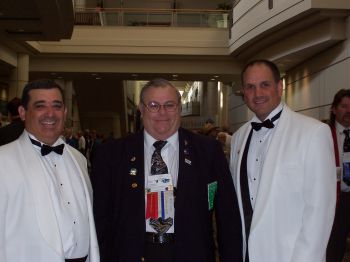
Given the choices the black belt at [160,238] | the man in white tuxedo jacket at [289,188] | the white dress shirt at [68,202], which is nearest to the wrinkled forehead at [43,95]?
the white dress shirt at [68,202]

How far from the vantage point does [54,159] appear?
8.28ft

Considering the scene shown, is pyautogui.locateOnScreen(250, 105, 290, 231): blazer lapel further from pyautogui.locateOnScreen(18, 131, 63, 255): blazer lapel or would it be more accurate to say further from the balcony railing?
the balcony railing

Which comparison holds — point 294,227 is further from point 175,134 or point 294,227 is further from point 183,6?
point 183,6

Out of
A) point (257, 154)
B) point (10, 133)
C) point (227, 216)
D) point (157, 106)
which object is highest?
point (157, 106)

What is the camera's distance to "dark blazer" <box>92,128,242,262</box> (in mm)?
2480

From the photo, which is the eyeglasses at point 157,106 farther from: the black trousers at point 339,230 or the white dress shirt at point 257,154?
the black trousers at point 339,230

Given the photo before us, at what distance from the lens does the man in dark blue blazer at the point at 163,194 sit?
8.14ft

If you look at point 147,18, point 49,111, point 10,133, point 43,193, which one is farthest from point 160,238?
point 147,18

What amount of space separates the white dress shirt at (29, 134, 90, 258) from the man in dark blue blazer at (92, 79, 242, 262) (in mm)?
126

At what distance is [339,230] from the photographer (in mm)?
3975

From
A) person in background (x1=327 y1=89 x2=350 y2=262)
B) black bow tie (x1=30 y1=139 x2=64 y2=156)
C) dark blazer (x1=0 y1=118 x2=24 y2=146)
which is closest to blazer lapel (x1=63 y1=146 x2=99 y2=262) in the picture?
black bow tie (x1=30 y1=139 x2=64 y2=156)

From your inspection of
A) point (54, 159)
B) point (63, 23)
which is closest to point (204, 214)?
point (54, 159)

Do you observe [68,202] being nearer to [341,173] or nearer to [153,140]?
[153,140]

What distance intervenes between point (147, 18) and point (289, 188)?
45.5 feet
